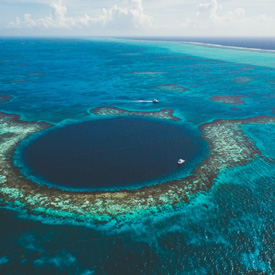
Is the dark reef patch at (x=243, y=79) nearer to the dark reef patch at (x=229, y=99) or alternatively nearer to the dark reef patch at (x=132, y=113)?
the dark reef patch at (x=229, y=99)

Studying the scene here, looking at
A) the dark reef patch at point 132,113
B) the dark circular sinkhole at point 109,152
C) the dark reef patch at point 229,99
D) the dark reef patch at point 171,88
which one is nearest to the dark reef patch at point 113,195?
the dark circular sinkhole at point 109,152

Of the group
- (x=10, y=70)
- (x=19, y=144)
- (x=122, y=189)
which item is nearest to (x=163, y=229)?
(x=122, y=189)

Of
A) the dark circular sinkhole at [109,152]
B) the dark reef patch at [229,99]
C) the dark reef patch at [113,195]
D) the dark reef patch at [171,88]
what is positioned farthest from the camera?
the dark reef patch at [171,88]

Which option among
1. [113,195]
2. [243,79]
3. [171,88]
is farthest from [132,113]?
[243,79]

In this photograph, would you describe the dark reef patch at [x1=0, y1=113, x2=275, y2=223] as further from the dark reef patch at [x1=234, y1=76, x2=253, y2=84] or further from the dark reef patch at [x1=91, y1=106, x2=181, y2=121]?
the dark reef patch at [x1=234, y1=76, x2=253, y2=84]

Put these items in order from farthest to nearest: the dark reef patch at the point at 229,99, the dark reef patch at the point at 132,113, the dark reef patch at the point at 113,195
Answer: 1. the dark reef patch at the point at 229,99
2. the dark reef patch at the point at 132,113
3. the dark reef patch at the point at 113,195

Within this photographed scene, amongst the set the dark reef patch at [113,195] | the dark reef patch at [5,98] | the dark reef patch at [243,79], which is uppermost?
the dark reef patch at [243,79]

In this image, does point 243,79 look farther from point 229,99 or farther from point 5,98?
point 5,98

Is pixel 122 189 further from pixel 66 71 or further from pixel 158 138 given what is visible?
pixel 66 71
